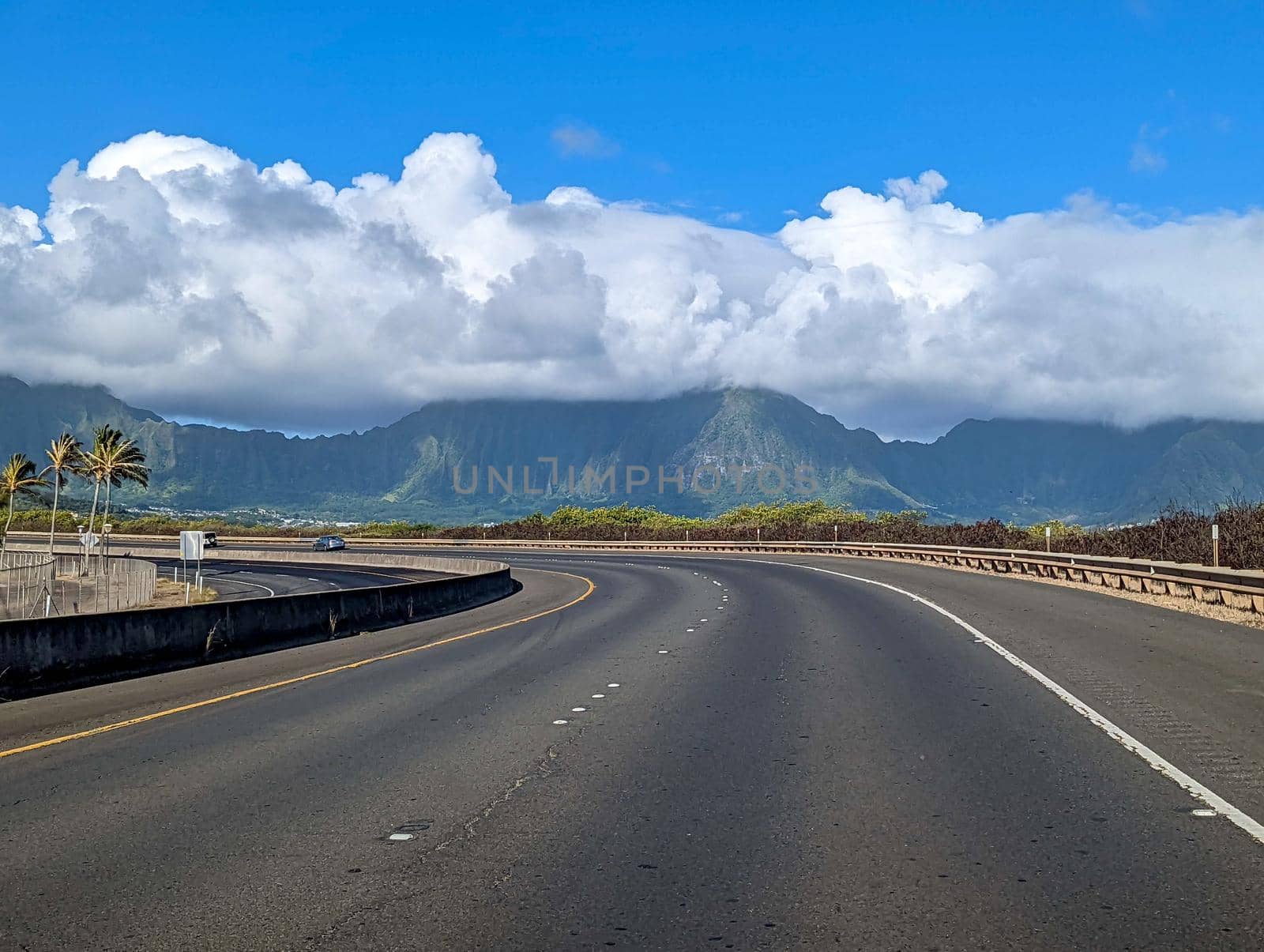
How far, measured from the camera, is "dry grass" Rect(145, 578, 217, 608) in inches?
1544

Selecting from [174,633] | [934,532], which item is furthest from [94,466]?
[174,633]

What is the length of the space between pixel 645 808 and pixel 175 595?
40.5m

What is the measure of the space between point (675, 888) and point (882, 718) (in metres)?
5.40

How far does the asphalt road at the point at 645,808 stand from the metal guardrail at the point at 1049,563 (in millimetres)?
9452

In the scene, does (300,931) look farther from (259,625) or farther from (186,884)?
(259,625)

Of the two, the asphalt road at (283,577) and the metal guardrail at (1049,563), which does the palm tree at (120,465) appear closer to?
the asphalt road at (283,577)

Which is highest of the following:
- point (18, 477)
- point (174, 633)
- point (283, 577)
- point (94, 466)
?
point (94, 466)

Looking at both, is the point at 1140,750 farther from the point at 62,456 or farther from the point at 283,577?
the point at 62,456

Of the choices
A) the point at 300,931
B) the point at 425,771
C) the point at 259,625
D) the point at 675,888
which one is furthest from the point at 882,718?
the point at 259,625

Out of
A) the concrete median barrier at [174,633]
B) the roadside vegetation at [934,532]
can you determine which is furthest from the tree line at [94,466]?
the concrete median barrier at [174,633]

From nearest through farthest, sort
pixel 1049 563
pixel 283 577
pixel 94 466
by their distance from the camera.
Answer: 1. pixel 1049 563
2. pixel 283 577
3. pixel 94 466

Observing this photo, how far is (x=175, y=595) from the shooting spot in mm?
43750

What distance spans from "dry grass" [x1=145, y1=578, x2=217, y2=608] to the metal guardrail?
27.3 m

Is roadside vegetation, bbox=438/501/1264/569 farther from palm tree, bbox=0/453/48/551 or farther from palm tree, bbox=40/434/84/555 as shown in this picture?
palm tree, bbox=0/453/48/551
